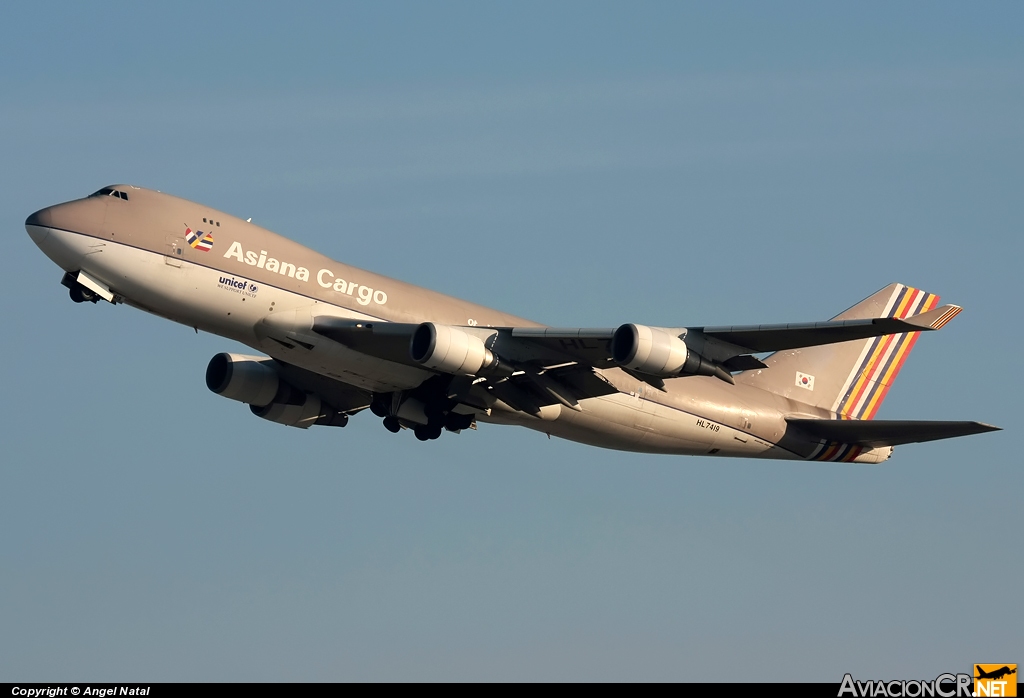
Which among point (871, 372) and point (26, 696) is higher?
point (871, 372)

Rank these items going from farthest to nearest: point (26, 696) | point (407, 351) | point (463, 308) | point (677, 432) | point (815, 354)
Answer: point (815, 354), point (677, 432), point (463, 308), point (407, 351), point (26, 696)

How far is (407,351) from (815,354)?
18.3 m

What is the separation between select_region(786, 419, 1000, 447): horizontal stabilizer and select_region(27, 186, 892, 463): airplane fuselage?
861 cm

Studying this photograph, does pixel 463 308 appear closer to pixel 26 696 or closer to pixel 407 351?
pixel 407 351

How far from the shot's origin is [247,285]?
37688 mm

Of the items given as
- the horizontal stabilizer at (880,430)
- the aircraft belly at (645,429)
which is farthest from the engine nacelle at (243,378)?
the horizontal stabilizer at (880,430)

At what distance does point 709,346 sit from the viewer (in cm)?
3762

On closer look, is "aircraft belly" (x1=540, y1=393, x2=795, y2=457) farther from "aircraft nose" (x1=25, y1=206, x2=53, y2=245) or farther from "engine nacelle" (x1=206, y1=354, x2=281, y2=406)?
"aircraft nose" (x1=25, y1=206, x2=53, y2=245)

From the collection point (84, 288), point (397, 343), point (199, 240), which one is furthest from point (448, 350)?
point (84, 288)

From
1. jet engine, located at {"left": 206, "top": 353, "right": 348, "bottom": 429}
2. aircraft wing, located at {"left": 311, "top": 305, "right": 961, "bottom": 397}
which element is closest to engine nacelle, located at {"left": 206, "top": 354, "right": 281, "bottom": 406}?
jet engine, located at {"left": 206, "top": 353, "right": 348, "bottom": 429}

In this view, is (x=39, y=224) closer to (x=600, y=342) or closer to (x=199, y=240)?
(x=199, y=240)

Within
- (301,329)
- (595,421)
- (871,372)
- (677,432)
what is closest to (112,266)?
(301,329)

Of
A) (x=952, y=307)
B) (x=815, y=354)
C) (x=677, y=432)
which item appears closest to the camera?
(x=952, y=307)

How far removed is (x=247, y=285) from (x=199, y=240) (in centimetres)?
184
